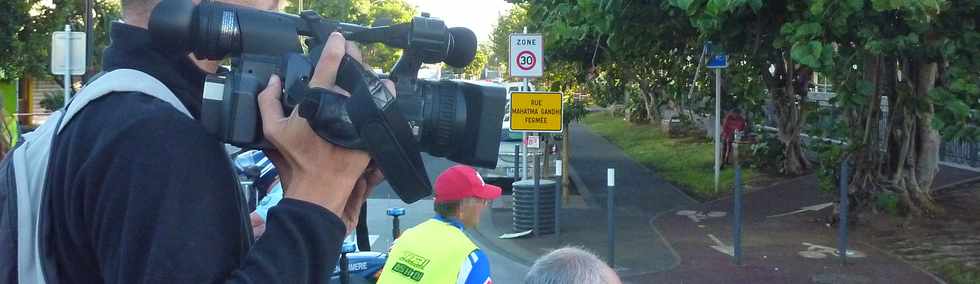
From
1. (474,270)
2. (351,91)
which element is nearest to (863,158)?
(474,270)

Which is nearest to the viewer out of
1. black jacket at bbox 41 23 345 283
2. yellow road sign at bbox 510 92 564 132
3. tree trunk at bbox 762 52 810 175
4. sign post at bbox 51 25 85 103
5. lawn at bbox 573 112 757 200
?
black jacket at bbox 41 23 345 283

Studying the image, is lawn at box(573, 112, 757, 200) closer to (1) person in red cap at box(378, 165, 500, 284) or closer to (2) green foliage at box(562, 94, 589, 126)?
(2) green foliage at box(562, 94, 589, 126)

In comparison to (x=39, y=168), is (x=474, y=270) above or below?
below

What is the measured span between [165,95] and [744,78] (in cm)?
1970

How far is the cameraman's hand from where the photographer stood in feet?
5.01

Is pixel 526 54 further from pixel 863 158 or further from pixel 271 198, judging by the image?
pixel 271 198

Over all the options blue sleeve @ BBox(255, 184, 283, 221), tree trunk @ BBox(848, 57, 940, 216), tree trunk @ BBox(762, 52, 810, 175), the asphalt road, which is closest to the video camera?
blue sleeve @ BBox(255, 184, 283, 221)

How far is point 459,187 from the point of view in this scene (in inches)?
183

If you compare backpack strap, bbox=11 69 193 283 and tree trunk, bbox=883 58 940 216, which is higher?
backpack strap, bbox=11 69 193 283

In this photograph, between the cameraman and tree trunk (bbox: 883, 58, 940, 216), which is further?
tree trunk (bbox: 883, 58, 940, 216)

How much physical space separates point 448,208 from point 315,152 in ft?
10.2

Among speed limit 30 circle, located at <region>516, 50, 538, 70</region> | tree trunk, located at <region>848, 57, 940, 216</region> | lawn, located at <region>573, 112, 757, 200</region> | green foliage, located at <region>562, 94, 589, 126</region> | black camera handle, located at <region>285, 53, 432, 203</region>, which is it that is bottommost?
lawn, located at <region>573, 112, 757, 200</region>

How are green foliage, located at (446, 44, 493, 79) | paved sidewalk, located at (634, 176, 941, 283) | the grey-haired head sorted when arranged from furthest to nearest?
paved sidewalk, located at (634, 176, 941, 283) < the grey-haired head < green foliage, located at (446, 44, 493, 79)

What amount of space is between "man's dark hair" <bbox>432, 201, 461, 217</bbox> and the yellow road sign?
8.35 m
